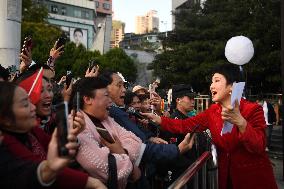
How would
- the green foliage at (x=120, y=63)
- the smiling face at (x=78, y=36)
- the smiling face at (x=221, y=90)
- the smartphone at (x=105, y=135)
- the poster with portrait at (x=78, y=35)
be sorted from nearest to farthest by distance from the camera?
1. the smartphone at (x=105, y=135)
2. the smiling face at (x=221, y=90)
3. the green foliage at (x=120, y=63)
4. the poster with portrait at (x=78, y=35)
5. the smiling face at (x=78, y=36)

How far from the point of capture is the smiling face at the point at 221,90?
11.1ft

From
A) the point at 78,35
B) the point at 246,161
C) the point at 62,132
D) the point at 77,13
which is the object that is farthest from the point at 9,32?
the point at 77,13

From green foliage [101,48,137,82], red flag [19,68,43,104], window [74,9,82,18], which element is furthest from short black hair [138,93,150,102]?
window [74,9,82,18]

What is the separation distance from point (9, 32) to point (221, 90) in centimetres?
508

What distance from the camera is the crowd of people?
1.81m

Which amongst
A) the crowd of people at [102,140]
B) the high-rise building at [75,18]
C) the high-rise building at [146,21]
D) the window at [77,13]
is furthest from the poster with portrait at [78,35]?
the high-rise building at [146,21]

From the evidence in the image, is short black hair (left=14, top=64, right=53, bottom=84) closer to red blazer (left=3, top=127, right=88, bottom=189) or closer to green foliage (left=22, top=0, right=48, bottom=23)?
red blazer (left=3, top=127, right=88, bottom=189)

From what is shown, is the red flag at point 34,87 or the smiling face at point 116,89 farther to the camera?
the smiling face at point 116,89

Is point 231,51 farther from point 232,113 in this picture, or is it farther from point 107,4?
point 107,4

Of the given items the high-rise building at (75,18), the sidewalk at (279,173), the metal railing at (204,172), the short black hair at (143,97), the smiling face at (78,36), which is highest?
the high-rise building at (75,18)

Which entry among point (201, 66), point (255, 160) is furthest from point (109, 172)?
point (201, 66)

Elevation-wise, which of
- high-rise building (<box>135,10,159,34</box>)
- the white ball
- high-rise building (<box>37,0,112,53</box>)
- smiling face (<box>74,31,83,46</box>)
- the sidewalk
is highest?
high-rise building (<box>135,10,159,34</box>)

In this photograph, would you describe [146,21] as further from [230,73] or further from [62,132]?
[62,132]

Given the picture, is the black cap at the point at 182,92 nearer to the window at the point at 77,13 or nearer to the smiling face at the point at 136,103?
the smiling face at the point at 136,103
